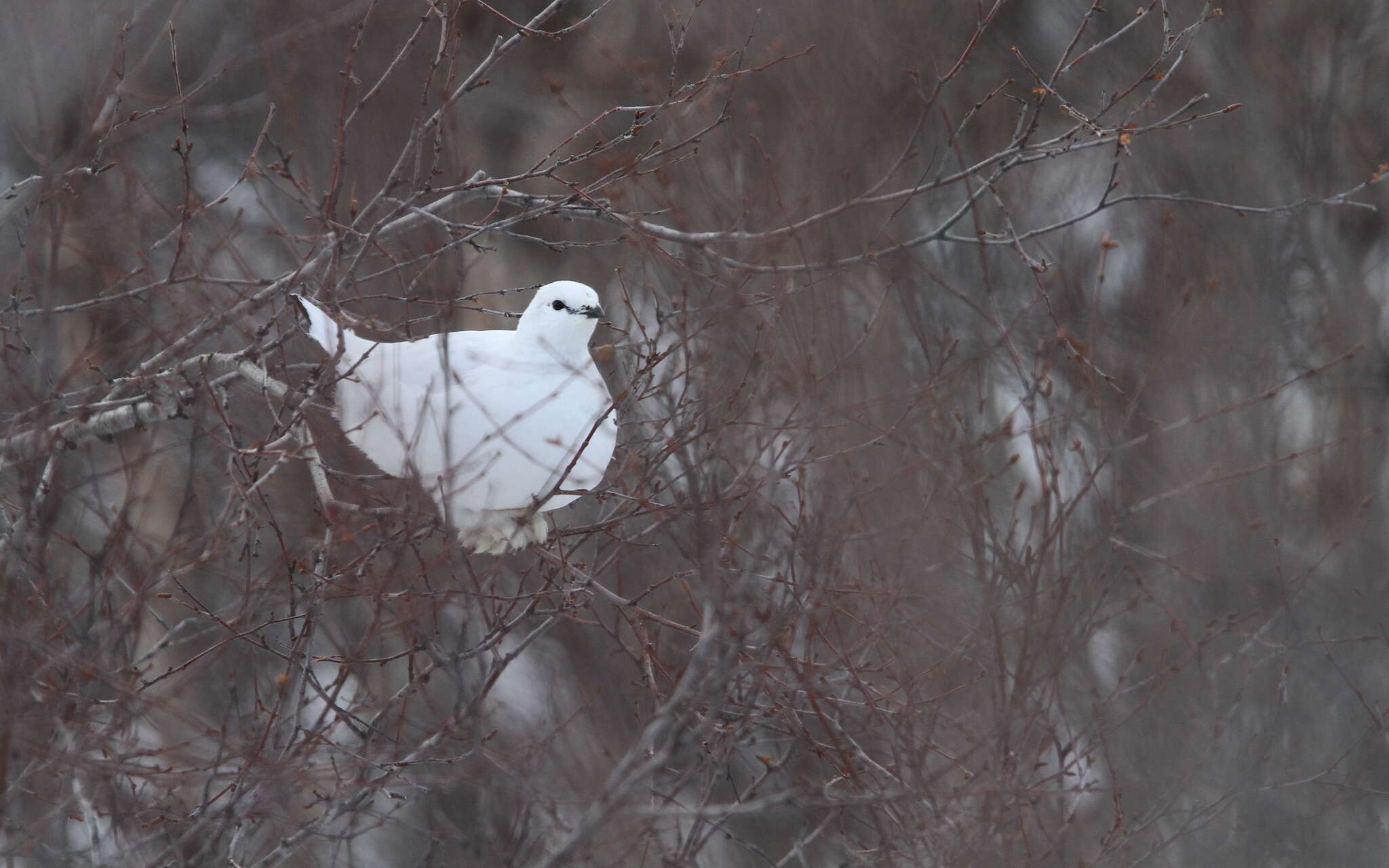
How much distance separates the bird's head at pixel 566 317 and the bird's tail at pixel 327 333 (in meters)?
0.45

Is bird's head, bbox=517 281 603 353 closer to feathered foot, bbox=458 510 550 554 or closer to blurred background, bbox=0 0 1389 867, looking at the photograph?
blurred background, bbox=0 0 1389 867

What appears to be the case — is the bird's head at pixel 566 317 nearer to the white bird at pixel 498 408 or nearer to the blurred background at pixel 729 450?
Answer: the white bird at pixel 498 408

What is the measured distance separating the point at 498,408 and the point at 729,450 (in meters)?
0.60

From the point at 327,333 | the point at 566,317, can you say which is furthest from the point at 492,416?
the point at 327,333

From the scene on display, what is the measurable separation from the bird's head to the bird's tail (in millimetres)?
451

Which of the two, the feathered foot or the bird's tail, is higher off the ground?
the bird's tail

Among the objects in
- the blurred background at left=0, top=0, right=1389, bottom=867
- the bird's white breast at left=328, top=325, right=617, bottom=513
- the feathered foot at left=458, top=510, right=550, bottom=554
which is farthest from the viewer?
the feathered foot at left=458, top=510, right=550, bottom=554

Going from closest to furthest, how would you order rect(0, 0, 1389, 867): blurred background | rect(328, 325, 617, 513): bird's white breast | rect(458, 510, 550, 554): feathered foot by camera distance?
rect(0, 0, 1389, 867): blurred background < rect(328, 325, 617, 513): bird's white breast < rect(458, 510, 550, 554): feathered foot

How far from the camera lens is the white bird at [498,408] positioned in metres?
3.24

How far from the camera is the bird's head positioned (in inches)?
138

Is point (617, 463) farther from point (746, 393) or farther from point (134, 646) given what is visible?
point (134, 646)

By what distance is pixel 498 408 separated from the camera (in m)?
3.31

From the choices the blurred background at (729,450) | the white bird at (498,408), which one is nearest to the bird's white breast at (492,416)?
the white bird at (498,408)

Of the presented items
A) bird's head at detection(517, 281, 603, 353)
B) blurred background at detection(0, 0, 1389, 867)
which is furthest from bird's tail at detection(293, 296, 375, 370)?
bird's head at detection(517, 281, 603, 353)
